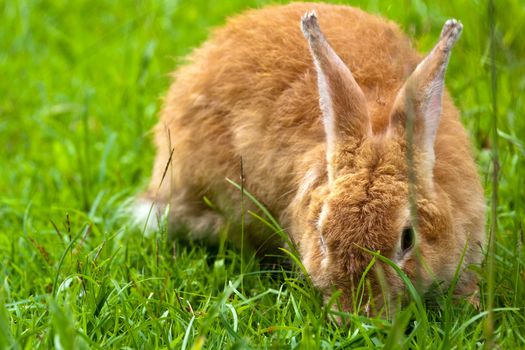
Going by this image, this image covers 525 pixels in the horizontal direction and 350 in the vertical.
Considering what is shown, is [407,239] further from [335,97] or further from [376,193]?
[335,97]

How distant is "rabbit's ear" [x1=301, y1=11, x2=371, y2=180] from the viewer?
11.8 feet

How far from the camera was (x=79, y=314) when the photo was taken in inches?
139

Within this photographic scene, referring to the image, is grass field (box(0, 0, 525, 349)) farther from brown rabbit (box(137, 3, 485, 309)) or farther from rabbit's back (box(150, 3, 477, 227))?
rabbit's back (box(150, 3, 477, 227))

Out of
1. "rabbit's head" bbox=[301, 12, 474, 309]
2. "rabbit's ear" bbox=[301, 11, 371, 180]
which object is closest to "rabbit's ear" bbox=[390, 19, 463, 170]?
"rabbit's head" bbox=[301, 12, 474, 309]

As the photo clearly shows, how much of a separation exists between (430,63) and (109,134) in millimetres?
2731

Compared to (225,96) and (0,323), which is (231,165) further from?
(0,323)

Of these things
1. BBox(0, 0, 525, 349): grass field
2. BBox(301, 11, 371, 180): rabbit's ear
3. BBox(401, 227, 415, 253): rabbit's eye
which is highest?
BBox(301, 11, 371, 180): rabbit's ear

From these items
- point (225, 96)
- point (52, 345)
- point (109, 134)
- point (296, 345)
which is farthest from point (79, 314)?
point (109, 134)

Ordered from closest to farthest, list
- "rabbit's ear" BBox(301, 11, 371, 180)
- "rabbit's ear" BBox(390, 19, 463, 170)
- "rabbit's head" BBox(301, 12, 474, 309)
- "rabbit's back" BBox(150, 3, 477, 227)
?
"rabbit's head" BBox(301, 12, 474, 309), "rabbit's ear" BBox(390, 19, 463, 170), "rabbit's ear" BBox(301, 11, 371, 180), "rabbit's back" BBox(150, 3, 477, 227)

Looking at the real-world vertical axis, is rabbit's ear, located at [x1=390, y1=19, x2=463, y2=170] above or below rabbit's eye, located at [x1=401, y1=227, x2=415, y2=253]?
above

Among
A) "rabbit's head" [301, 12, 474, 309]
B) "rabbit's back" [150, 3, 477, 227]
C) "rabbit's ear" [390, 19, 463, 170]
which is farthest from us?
"rabbit's back" [150, 3, 477, 227]

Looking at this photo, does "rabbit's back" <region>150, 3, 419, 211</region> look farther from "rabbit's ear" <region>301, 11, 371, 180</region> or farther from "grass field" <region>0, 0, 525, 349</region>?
"grass field" <region>0, 0, 525, 349</region>

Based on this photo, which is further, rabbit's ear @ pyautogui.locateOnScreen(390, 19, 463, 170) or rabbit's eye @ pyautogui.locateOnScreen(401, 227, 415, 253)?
rabbit's ear @ pyautogui.locateOnScreen(390, 19, 463, 170)

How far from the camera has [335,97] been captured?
3.66m
